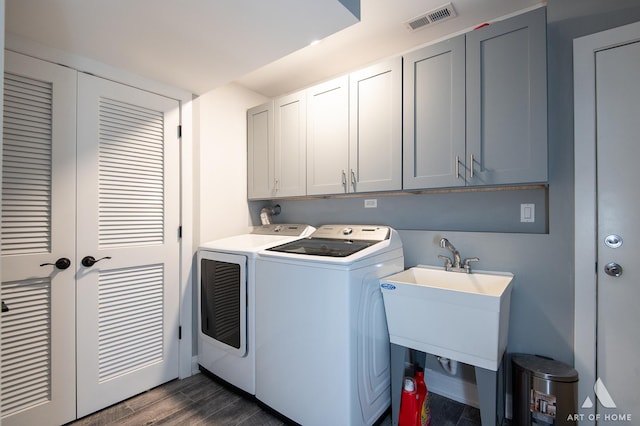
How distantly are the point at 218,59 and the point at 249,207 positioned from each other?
4.50 feet

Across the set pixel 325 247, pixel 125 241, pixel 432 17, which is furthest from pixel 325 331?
pixel 432 17

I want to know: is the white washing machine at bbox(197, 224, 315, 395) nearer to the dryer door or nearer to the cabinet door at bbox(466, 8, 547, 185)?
the dryer door

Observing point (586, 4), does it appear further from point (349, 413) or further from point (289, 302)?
point (349, 413)

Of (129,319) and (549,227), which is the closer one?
(549,227)

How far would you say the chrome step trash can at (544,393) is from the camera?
5.00 feet

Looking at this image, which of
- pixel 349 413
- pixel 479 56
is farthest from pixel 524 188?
pixel 349 413

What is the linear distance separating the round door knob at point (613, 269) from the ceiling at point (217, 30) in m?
1.56

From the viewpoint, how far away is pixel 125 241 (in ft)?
6.82

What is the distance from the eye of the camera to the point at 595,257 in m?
Result: 1.63

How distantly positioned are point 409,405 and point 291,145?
1984 millimetres

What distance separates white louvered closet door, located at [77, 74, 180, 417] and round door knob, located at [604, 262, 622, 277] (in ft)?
8.81

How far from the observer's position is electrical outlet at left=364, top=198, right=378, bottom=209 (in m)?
2.47

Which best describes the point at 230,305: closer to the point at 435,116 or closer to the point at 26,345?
the point at 26,345

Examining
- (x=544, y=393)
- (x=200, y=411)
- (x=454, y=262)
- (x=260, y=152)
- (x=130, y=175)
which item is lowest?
(x=200, y=411)
